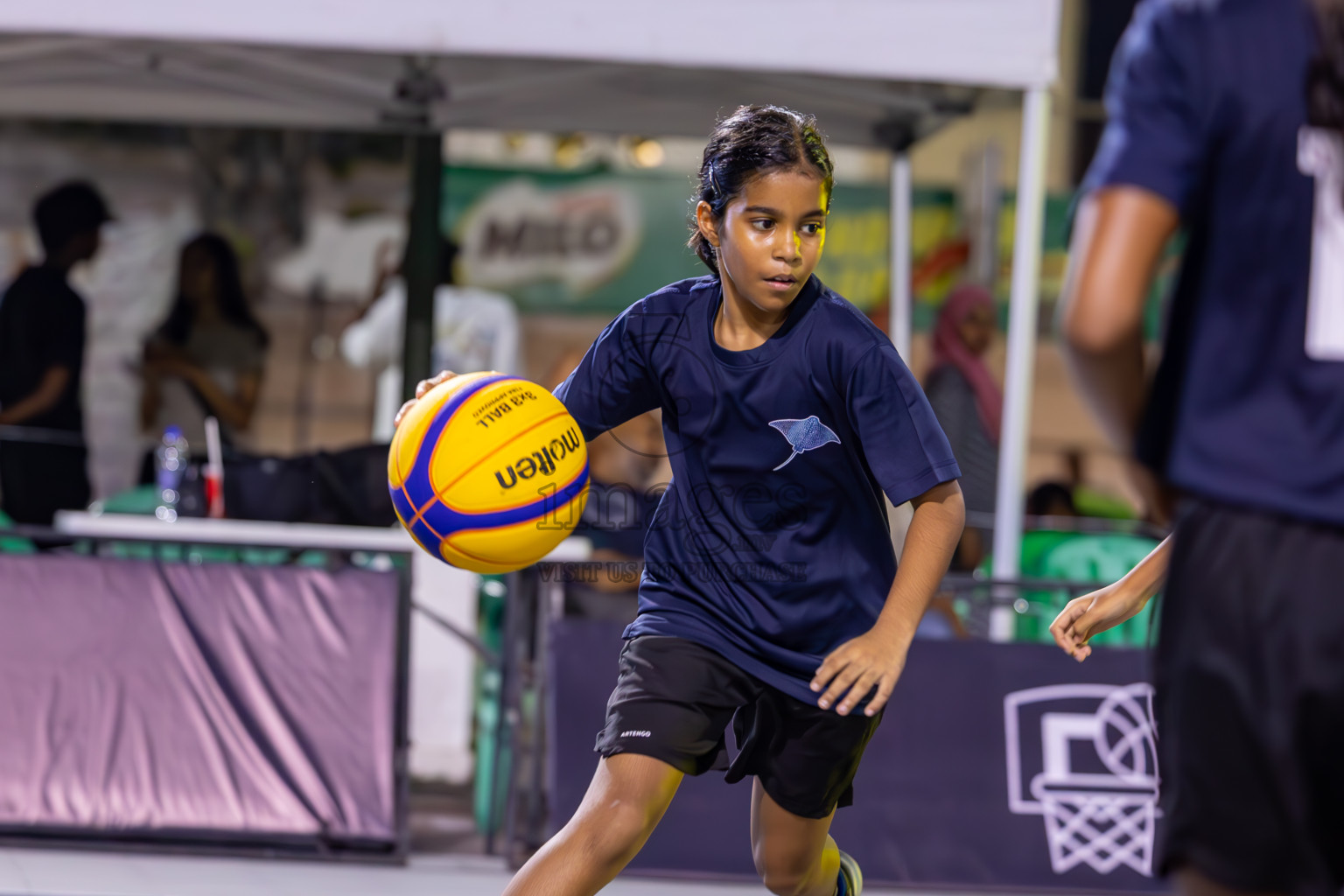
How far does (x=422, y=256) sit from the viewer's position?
777 centimetres

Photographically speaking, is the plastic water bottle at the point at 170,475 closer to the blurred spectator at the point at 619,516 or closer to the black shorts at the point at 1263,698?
the blurred spectator at the point at 619,516

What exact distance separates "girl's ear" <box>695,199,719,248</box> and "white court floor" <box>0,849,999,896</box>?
2.66 metres

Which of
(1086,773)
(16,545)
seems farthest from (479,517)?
(16,545)

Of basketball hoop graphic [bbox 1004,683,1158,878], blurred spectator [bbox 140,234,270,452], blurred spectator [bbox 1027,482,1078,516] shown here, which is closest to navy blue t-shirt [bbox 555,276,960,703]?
basketball hoop graphic [bbox 1004,683,1158,878]

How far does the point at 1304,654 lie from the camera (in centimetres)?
166

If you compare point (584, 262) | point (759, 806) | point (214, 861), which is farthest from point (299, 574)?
point (584, 262)

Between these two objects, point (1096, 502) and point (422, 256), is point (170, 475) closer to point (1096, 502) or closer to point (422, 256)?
point (422, 256)

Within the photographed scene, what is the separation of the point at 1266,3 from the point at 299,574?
4.41 metres

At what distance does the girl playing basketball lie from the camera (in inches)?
119

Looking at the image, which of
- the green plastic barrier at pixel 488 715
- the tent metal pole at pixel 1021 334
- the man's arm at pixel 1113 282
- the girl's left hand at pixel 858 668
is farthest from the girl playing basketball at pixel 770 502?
the tent metal pole at pixel 1021 334

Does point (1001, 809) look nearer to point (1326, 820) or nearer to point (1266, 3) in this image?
point (1326, 820)

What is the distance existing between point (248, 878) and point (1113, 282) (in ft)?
13.8

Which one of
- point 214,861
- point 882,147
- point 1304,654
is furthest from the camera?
point 882,147

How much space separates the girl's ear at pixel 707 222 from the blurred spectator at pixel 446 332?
5253 mm
